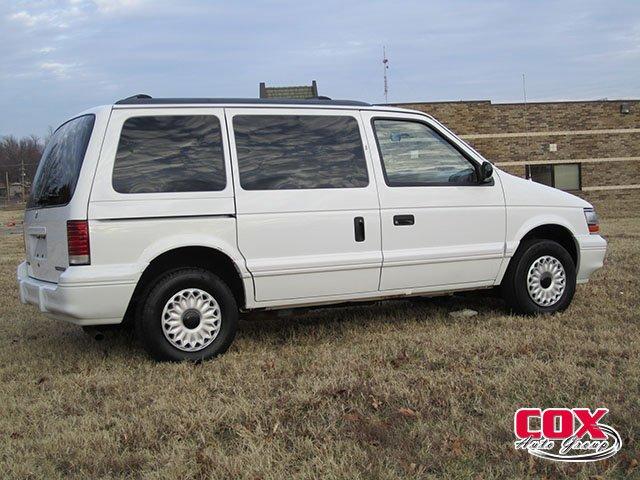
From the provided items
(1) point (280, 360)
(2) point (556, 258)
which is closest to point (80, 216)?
(1) point (280, 360)

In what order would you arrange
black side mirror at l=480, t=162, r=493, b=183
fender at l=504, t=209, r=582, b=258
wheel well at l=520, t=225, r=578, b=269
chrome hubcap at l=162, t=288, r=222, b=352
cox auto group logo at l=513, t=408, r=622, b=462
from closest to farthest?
cox auto group logo at l=513, t=408, r=622, b=462, chrome hubcap at l=162, t=288, r=222, b=352, black side mirror at l=480, t=162, r=493, b=183, fender at l=504, t=209, r=582, b=258, wheel well at l=520, t=225, r=578, b=269

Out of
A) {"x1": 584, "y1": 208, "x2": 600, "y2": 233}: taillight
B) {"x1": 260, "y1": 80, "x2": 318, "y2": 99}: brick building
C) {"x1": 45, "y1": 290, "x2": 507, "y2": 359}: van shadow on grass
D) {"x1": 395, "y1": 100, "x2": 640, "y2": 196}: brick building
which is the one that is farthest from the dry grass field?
{"x1": 395, "y1": 100, "x2": 640, "y2": 196}: brick building

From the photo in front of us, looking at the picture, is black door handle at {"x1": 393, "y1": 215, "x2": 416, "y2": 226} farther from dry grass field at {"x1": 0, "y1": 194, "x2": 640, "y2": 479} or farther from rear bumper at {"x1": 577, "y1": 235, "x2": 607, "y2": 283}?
rear bumper at {"x1": 577, "y1": 235, "x2": 607, "y2": 283}

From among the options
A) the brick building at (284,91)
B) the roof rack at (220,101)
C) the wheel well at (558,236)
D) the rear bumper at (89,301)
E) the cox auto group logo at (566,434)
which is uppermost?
the brick building at (284,91)

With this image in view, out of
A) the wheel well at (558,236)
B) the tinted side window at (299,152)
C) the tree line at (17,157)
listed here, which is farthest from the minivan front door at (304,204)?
the tree line at (17,157)

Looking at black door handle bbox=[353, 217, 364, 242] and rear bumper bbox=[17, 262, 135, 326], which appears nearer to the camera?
rear bumper bbox=[17, 262, 135, 326]

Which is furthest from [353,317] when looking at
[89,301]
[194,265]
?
[89,301]

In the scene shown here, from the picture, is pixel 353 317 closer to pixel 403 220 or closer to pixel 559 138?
pixel 403 220

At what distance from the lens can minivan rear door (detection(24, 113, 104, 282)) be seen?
465cm

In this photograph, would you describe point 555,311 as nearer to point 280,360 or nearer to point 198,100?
point 280,360

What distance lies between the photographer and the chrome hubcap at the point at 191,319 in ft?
15.9

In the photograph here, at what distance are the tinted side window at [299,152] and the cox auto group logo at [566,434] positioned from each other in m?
2.47

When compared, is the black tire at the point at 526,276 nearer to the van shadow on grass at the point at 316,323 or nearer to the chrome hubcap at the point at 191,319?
the van shadow on grass at the point at 316,323

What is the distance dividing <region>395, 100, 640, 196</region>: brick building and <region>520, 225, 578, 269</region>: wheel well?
1973cm
